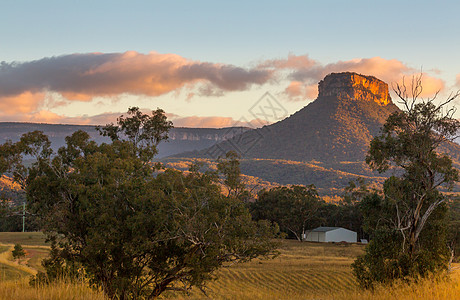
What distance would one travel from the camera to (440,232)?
63.6 ft

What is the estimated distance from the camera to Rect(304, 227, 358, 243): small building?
9015 cm

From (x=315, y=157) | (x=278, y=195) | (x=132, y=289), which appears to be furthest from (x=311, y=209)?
(x=315, y=157)

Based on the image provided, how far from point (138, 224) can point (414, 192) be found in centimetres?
1093

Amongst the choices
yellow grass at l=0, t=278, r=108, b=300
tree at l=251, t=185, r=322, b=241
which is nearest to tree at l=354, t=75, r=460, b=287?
yellow grass at l=0, t=278, r=108, b=300

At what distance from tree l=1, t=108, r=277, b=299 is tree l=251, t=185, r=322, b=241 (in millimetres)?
72343

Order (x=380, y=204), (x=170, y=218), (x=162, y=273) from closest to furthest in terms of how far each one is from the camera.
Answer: (x=170, y=218)
(x=162, y=273)
(x=380, y=204)

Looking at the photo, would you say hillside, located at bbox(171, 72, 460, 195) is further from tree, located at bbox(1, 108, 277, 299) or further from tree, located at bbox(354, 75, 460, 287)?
tree, located at bbox(1, 108, 277, 299)

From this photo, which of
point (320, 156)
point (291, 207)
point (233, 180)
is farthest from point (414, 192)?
point (320, 156)

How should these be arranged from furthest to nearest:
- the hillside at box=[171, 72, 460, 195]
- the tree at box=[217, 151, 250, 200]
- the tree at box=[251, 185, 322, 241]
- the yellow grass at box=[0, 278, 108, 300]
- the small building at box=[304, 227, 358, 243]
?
the hillside at box=[171, 72, 460, 195], the tree at box=[251, 185, 322, 241], the small building at box=[304, 227, 358, 243], the tree at box=[217, 151, 250, 200], the yellow grass at box=[0, 278, 108, 300]

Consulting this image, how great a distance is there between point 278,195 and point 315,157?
336 ft

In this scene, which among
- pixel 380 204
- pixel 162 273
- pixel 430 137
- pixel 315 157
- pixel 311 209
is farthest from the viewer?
pixel 315 157

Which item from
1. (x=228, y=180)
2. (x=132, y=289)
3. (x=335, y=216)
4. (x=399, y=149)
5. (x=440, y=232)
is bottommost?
(x=335, y=216)

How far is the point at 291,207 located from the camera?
91.1 m

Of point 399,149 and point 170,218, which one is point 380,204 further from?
point 170,218
